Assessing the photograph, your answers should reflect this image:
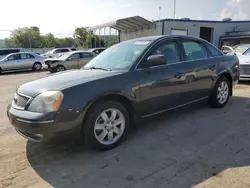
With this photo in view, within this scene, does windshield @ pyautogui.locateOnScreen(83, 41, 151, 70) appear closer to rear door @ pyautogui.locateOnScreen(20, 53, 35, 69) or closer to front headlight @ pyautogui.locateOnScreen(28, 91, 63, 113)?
front headlight @ pyautogui.locateOnScreen(28, 91, 63, 113)

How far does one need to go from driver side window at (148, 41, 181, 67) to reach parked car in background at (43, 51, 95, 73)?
1139cm

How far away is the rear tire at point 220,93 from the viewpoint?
527 cm

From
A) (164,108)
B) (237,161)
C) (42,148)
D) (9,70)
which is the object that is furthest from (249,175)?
(9,70)

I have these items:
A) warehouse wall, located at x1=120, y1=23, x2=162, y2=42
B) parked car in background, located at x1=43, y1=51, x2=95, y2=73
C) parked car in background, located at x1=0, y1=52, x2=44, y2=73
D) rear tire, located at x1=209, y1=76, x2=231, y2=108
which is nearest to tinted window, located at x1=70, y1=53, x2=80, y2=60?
parked car in background, located at x1=43, y1=51, x2=95, y2=73

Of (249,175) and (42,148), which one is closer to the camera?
(249,175)

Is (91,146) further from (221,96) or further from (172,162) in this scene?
(221,96)

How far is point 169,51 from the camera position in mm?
4371

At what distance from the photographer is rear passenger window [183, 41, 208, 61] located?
183 inches

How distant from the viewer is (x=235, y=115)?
16.3ft

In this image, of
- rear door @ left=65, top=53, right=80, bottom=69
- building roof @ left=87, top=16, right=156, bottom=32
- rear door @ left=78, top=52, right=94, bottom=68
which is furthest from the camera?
building roof @ left=87, top=16, right=156, bottom=32

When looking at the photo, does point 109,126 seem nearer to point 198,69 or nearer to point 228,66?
point 198,69

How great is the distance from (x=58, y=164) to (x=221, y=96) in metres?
3.95

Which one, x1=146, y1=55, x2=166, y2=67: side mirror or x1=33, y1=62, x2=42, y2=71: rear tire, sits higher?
x1=146, y1=55, x2=166, y2=67: side mirror

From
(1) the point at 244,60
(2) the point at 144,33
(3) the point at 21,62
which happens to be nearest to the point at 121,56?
(1) the point at 244,60
